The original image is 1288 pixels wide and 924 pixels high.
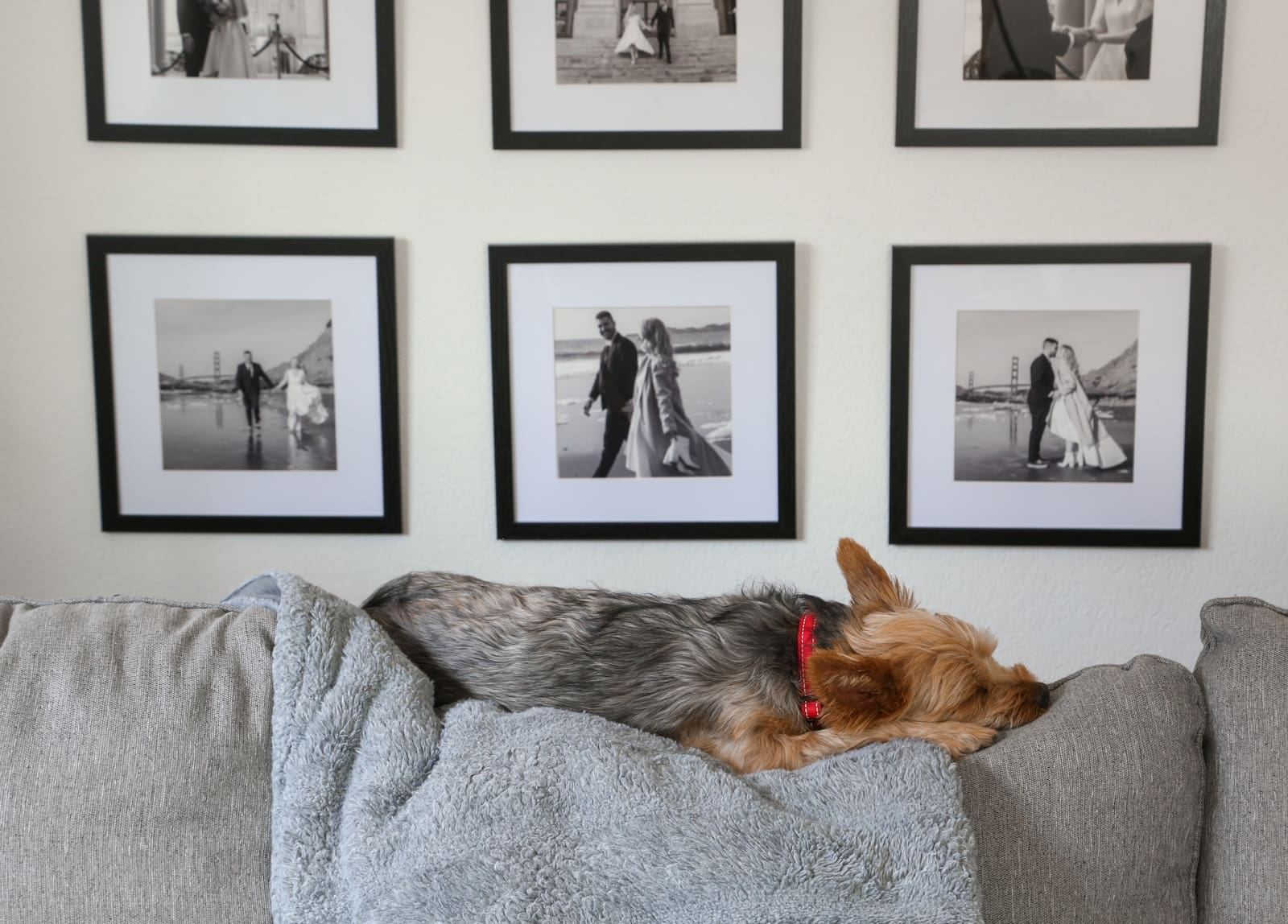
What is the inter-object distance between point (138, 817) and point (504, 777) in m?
0.46

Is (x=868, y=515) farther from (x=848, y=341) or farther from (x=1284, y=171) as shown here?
(x=1284, y=171)

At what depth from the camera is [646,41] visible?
6.52ft

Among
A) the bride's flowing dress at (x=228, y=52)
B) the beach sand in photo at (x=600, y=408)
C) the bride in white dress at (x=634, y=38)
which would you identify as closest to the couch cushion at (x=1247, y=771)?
the beach sand in photo at (x=600, y=408)

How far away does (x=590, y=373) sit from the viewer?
2.10 meters

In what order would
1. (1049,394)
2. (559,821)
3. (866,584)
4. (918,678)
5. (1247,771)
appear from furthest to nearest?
(1049,394) → (866,584) → (918,678) → (1247,771) → (559,821)

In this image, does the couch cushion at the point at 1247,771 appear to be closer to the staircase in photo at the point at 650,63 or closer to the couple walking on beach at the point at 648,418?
the couple walking on beach at the point at 648,418

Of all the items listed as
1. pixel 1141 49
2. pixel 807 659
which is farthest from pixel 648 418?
pixel 1141 49

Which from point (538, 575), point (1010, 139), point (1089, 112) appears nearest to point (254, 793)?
point (538, 575)

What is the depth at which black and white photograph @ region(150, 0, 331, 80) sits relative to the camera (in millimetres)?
1992

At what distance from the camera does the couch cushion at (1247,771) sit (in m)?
1.19

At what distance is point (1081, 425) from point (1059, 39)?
80cm

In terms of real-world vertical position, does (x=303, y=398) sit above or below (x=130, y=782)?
above

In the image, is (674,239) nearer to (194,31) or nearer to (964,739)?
(194,31)

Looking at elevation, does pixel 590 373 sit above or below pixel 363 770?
above
